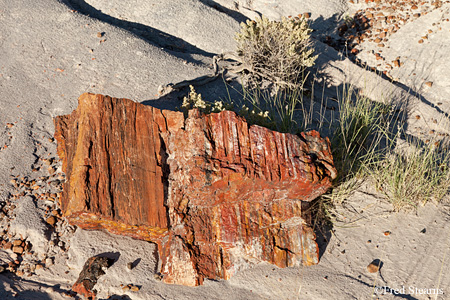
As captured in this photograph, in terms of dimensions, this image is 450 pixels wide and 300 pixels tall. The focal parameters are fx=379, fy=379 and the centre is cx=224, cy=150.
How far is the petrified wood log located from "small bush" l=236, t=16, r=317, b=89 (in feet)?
5.65

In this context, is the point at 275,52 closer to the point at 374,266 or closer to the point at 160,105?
the point at 160,105

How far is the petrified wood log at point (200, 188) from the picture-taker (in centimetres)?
289

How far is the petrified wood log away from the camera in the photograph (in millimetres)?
2887

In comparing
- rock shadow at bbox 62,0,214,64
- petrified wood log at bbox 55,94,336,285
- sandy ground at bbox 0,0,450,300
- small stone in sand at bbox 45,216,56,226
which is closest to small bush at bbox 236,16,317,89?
sandy ground at bbox 0,0,450,300

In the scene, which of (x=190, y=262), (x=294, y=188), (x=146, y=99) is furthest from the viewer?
(x=146, y=99)

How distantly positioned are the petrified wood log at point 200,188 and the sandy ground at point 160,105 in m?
0.19

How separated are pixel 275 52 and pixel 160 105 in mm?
1591

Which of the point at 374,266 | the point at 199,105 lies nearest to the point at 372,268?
the point at 374,266

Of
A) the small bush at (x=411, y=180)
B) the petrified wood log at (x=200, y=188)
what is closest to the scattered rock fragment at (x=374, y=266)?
the petrified wood log at (x=200, y=188)

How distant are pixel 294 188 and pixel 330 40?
4007 mm

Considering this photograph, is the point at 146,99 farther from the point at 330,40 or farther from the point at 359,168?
the point at 330,40

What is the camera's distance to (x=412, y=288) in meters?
3.00

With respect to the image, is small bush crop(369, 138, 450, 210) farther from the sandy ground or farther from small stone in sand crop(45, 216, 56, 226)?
small stone in sand crop(45, 216, 56, 226)

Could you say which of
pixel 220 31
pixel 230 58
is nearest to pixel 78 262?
pixel 230 58
